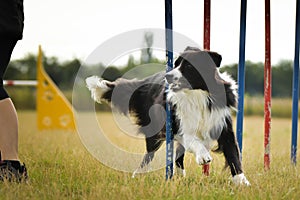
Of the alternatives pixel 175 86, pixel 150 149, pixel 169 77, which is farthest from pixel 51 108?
pixel 169 77

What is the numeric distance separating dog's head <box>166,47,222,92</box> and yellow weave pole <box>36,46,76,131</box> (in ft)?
18.1

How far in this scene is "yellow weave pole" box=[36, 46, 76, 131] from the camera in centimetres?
865

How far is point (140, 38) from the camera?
14.9ft

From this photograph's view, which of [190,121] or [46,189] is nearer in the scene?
[46,189]

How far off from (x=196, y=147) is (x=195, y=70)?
56 cm

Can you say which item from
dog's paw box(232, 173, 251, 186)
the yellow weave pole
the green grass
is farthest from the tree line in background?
dog's paw box(232, 173, 251, 186)

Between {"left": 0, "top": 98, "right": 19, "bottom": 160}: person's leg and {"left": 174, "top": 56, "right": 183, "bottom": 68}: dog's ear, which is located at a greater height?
{"left": 174, "top": 56, "right": 183, "bottom": 68}: dog's ear

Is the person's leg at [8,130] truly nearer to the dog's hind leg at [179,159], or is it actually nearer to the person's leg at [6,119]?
the person's leg at [6,119]

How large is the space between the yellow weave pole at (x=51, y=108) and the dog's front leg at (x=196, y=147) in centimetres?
544

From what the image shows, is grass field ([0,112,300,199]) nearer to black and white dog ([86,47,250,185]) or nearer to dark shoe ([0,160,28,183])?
dark shoe ([0,160,28,183])

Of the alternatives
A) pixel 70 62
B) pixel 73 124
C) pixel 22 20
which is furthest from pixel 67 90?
pixel 22 20

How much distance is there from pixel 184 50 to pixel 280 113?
989 cm

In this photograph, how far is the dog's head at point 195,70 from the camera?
3.30 m

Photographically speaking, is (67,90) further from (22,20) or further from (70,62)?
(22,20)
